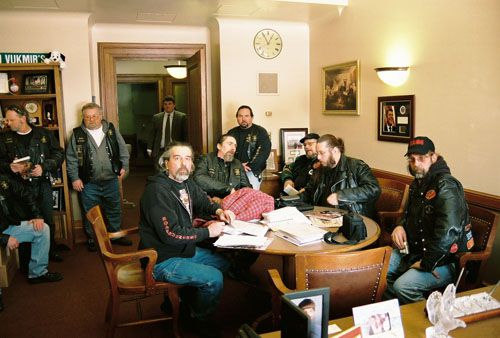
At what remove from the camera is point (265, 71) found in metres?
5.59

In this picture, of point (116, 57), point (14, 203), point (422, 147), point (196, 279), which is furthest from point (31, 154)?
point (422, 147)

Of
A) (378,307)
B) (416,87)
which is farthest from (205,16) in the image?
(378,307)

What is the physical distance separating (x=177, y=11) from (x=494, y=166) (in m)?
3.61

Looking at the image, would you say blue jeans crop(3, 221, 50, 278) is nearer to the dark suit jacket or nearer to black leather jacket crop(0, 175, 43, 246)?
black leather jacket crop(0, 175, 43, 246)

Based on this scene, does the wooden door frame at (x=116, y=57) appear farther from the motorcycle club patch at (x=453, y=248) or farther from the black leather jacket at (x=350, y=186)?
the motorcycle club patch at (x=453, y=248)

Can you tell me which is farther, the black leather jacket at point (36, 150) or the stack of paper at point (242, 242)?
the black leather jacket at point (36, 150)

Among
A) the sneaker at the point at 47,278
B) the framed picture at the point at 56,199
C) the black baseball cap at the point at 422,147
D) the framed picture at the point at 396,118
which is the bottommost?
the sneaker at the point at 47,278

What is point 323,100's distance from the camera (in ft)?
17.5

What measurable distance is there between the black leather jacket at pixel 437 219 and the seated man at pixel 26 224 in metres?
2.91

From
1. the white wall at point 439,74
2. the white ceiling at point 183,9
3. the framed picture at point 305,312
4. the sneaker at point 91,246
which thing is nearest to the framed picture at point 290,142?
the white wall at point 439,74

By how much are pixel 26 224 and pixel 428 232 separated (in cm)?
308

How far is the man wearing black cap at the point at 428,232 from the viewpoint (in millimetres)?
2381

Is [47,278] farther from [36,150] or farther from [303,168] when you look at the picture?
[303,168]

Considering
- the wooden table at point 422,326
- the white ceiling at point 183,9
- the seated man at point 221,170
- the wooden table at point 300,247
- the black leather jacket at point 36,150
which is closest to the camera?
the wooden table at point 422,326
